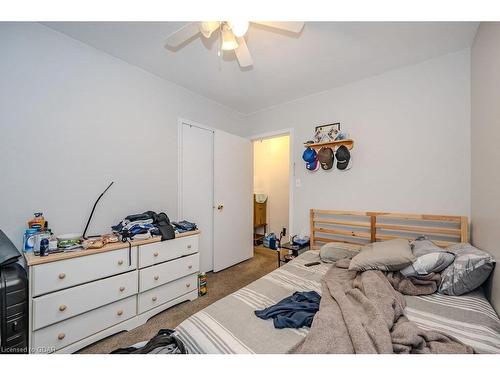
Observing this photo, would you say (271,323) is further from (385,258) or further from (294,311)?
(385,258)

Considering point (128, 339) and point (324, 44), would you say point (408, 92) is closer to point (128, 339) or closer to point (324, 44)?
point (324, 44)

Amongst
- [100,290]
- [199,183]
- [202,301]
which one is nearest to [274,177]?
[199,183]

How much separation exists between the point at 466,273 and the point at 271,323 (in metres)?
1.31

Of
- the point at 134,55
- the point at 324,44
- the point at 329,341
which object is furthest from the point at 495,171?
the point at 134,55

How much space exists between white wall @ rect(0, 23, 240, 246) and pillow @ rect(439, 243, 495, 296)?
260 centimetres

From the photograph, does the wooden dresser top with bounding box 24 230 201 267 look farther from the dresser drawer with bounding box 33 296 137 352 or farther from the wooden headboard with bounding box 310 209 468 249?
the wooden headboard with bounding box 310 209 468 249

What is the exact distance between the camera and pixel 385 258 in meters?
1.45

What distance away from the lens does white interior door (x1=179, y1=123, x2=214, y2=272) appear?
8.66ft

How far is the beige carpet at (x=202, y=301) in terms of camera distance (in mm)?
1545

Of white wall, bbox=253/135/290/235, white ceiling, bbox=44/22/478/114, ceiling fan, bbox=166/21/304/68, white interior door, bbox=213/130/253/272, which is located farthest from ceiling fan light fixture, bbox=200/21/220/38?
white wall, bbox=253/135/290/235

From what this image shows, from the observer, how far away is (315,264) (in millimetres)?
1878

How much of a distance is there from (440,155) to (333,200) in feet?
3.65

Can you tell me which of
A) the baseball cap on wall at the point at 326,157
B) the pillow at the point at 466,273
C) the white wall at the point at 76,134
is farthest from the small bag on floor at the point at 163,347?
the baseball cap on wall at the point at 326,157

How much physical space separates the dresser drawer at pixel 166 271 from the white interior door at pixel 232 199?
2.51 feet
